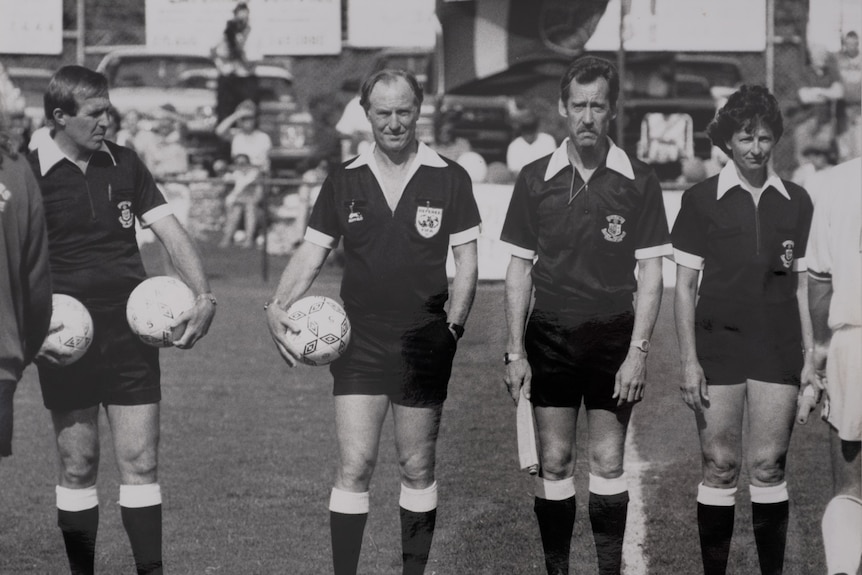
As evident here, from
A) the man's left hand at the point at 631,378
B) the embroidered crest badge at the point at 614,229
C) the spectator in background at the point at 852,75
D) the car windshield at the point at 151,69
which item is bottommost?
the man's left hand at the point at 631,378

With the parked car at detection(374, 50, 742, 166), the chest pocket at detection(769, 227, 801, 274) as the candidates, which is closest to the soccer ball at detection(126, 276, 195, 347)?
the chest pocket at detection(769, 227, 801, 274)

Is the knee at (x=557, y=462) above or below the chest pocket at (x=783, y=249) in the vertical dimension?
below

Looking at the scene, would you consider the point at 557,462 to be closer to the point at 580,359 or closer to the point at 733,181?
the point at 580,359

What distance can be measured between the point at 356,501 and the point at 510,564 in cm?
86

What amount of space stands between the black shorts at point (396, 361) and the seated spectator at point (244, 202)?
858cm

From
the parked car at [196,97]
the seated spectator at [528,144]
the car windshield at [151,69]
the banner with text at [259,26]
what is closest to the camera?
the seated spectator at [528,144]

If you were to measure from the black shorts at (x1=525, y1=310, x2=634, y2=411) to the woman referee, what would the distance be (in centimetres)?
24

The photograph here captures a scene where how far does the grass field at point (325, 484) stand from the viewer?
514cm

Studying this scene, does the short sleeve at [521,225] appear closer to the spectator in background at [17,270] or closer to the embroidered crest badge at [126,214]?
the embroidered crest badge at [126,214]

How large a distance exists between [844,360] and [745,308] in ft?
2.45

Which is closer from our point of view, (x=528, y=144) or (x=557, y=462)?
(x=557, y=462)

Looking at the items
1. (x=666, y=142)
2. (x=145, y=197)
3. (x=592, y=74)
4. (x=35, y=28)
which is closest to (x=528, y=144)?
(x=666, y=142)

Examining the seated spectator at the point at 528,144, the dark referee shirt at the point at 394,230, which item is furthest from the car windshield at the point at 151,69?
the dark referee shirt at the point at 394,230

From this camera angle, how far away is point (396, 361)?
14.3 ft
